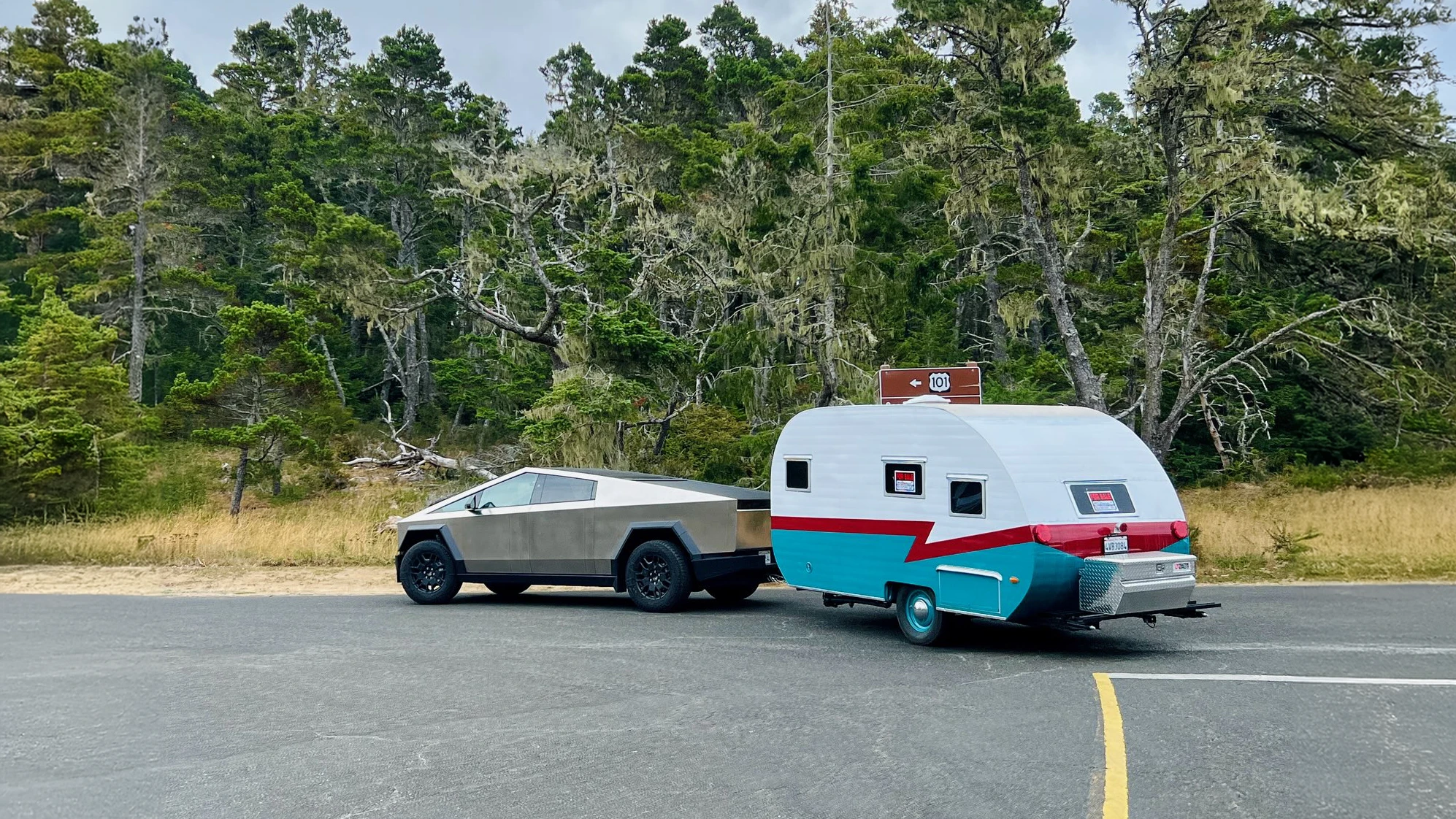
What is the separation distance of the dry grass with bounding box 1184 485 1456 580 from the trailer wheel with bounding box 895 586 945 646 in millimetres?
7408

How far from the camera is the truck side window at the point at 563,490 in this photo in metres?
12.5

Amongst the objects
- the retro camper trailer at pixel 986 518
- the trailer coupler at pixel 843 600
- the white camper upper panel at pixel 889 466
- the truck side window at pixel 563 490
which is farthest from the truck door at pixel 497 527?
the trailer coupler at pixel 843 600

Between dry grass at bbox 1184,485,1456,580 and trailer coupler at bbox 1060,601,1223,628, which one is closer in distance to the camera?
trailer coupler at bbox 1060,601,1223,628

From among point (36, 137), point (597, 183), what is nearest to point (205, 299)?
point (36, 137)

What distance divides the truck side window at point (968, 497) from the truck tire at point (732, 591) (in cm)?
344

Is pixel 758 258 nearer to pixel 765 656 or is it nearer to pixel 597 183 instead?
pixel 597 183

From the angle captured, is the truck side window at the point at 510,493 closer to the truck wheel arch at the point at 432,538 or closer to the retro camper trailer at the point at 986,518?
the truck wheel arch at the point at 432,538

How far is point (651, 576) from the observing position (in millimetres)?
12070

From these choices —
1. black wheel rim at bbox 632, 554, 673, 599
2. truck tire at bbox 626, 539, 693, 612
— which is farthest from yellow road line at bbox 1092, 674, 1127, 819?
black wheel rim at bbox 632, 554, 673, 599

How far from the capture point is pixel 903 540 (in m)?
9.91

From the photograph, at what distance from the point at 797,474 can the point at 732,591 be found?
7.97 feet

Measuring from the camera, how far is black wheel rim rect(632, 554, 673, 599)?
39.2 feet

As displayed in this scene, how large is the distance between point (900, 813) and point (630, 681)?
3.53 m

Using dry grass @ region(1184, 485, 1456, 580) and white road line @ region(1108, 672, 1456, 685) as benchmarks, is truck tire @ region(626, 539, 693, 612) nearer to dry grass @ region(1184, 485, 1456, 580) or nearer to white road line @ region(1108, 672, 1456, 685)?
white road line @ region(1108, 672, 1456, 685)
